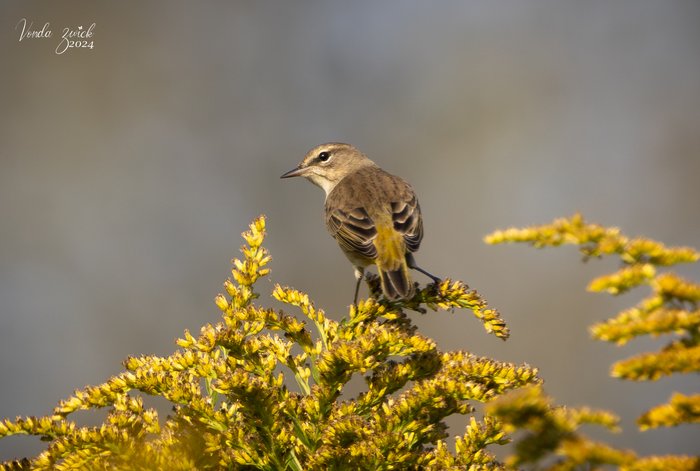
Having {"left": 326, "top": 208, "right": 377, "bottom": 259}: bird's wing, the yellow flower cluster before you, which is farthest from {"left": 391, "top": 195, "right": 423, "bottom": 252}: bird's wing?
the yellow flower cluster

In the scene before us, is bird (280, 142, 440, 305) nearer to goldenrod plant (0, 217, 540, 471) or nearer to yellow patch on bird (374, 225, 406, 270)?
yellow patch on bird (374, 225, 406, 270)

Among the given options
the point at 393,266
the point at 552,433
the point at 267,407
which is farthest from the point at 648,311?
the point at 393,266

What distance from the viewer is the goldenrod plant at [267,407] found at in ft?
9.55

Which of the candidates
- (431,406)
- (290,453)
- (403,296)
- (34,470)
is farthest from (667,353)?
(403,296)

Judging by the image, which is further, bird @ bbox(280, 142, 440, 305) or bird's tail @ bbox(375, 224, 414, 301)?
bird @ bbox(280, 142, 440, 305)

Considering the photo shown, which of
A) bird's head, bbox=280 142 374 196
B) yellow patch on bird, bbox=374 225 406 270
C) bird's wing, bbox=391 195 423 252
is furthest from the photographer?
bird's head, bbox=280 142 374 196

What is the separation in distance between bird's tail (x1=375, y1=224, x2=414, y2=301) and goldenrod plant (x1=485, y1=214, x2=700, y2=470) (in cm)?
259

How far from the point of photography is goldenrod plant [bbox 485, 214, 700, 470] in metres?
1.73

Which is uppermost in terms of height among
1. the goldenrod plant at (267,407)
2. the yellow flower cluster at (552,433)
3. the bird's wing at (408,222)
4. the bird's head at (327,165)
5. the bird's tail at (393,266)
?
the bird's head at (327,165)

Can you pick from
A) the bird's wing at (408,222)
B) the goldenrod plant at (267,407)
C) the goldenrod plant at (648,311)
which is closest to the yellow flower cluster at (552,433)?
the goldenrod plant at (648,311)

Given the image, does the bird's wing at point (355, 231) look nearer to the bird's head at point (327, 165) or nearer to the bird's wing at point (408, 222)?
the bird's wing at point (408, 222)

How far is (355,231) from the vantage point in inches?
256

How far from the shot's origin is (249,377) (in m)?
3.06

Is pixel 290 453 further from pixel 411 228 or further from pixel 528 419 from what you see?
pixel 411 228
